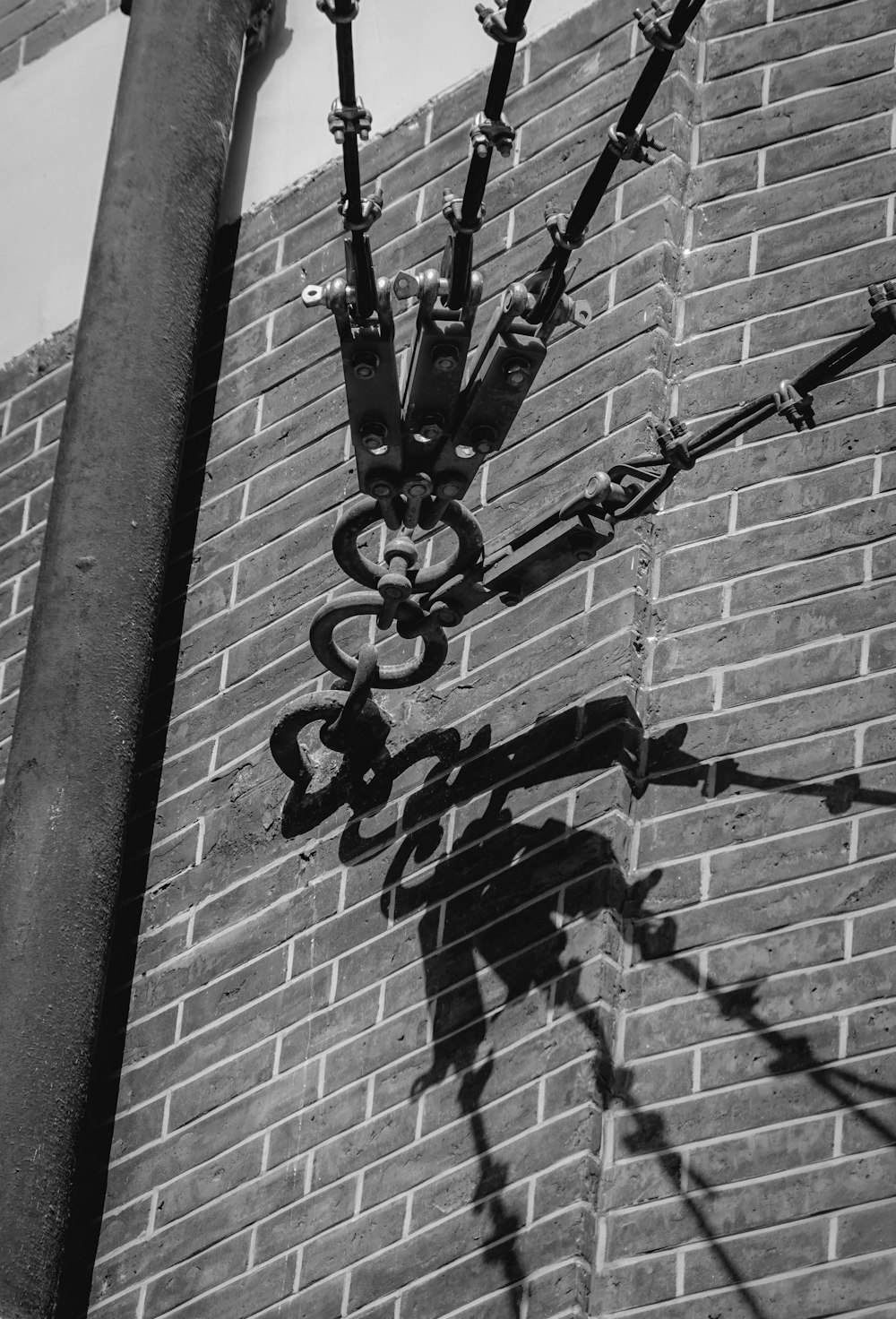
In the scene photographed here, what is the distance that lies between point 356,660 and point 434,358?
2.61 ft

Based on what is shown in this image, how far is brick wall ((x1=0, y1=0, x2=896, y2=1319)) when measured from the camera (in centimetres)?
425

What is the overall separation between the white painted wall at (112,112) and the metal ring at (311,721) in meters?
1.72

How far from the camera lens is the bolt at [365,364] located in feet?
14.4

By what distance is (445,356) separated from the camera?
4379 mm

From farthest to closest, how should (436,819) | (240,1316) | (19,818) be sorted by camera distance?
(19,818), (436,819), (240,1316)

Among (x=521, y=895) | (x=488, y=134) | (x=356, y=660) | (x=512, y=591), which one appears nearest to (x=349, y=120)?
(x=488, y=134)

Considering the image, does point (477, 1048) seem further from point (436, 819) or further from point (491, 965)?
point (436, 819)

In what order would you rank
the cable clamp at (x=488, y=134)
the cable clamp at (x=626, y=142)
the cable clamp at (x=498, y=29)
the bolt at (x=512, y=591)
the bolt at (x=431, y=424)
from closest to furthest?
the cable clamp at (x=498, y=29), the cable clamp at (x=488, y=134), the cable clamp at (x=626, y=142), the bolt at (x=431, y=424), the bolt at (x=512, y=591)

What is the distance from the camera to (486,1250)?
4.27m

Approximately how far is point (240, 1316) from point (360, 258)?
1.96 metres

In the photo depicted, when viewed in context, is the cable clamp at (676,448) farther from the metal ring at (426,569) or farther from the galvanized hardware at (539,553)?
the metal ring at (426,569)

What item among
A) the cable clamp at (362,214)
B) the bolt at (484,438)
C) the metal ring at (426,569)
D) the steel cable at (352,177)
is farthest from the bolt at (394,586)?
the cable clamp at (362,214)

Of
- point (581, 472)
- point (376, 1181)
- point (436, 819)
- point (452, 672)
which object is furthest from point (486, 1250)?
point (581, 472)

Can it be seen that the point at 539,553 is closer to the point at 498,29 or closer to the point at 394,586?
the point at 394,586
